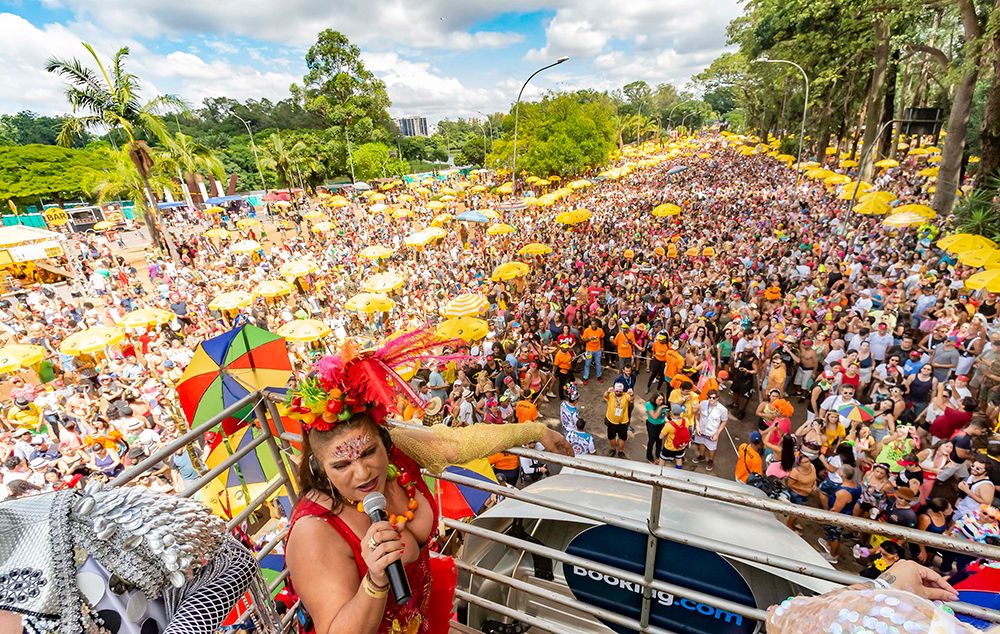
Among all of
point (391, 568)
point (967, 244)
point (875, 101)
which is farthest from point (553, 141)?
point (391, 568)

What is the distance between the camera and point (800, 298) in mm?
10250

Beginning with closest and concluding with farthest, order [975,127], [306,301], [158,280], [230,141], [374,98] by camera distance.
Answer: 1. [306,301]
2. [158,280]
3. [975,127]
4. [374,98]
5. [230,141]

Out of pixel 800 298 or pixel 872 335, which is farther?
pixel 800 298

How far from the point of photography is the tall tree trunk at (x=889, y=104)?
22484mm

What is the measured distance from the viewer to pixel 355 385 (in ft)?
5.62

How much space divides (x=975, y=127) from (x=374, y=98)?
4842 centimetres

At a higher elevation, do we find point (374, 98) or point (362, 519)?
point (374, 98)

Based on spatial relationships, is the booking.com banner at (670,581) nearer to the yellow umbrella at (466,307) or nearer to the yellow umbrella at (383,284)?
the yellow umbrella at (466,307)

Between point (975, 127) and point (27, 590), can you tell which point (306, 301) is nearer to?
point (27, 590)

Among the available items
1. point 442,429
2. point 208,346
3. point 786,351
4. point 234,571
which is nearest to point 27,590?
point 234,571

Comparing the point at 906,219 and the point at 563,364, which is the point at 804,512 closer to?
the point at 563,364

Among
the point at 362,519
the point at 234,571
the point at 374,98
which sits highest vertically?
the point at 374,98

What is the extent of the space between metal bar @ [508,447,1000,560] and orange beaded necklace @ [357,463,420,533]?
1.63 ft

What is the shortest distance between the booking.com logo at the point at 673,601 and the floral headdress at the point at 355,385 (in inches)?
58.9
